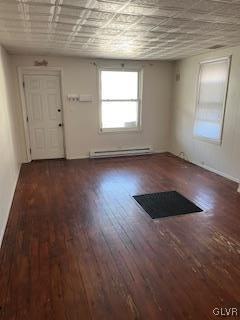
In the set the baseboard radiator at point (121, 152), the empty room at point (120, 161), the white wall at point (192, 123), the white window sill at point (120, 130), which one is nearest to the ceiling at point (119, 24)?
the empty room at point (120, 161)

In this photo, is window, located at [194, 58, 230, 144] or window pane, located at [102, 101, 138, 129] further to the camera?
window pane, located at [102, 101, 138, 129]

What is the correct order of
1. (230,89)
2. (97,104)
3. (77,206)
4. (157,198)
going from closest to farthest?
(77,206) < (157,198) < (230,89) < (97,104)

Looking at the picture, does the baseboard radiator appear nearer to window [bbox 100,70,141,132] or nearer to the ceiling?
window [bbox 100,70,141,132]

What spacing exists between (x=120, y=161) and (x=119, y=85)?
6.45 ft

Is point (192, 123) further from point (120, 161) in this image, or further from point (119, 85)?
point (119, 85)

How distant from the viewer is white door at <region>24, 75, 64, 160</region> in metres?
5.46

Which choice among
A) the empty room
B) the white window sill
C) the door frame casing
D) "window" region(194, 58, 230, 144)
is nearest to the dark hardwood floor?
the empty room

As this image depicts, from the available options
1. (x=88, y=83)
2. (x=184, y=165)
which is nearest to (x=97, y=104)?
(x=88, y=83)

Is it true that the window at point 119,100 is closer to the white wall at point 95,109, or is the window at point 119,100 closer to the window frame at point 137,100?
the window frame at point 137,100

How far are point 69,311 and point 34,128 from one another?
4.65m

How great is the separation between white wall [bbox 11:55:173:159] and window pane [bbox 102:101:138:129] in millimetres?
215

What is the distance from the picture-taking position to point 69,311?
5.81 ft

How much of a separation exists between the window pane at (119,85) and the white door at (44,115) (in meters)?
1.15

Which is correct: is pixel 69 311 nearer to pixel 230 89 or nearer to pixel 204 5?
pixel 204 5
